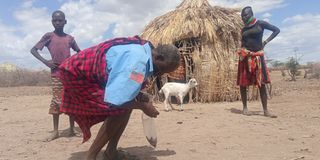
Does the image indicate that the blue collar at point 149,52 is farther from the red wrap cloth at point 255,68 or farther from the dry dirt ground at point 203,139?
the red wrap cloth at point 255,68

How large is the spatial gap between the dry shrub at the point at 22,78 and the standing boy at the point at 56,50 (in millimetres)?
18331

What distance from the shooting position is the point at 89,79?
11.1ft

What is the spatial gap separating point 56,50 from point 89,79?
1.95m

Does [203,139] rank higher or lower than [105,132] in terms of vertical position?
lower

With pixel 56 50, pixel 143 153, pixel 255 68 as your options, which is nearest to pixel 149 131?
pixel 143 153

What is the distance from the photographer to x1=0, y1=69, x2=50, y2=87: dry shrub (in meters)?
22.4

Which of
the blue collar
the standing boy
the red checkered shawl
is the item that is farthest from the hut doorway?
the blue collar

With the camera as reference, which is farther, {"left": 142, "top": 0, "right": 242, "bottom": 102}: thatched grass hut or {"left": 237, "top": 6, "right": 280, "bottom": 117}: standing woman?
{"left": 142, "top": 0, "right": 242, "bottom": 102}: thatched grass hut

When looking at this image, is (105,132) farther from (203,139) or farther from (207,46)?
(207,46)

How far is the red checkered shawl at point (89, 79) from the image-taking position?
3.32 meters

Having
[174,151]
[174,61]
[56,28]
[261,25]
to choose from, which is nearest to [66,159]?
[174,151]

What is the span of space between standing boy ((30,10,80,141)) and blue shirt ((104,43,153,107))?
202 centimetres

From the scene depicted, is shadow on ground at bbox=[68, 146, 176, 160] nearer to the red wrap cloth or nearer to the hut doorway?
the red wrap cloth

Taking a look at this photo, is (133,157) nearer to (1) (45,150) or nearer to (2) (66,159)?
(2) (66,159)
